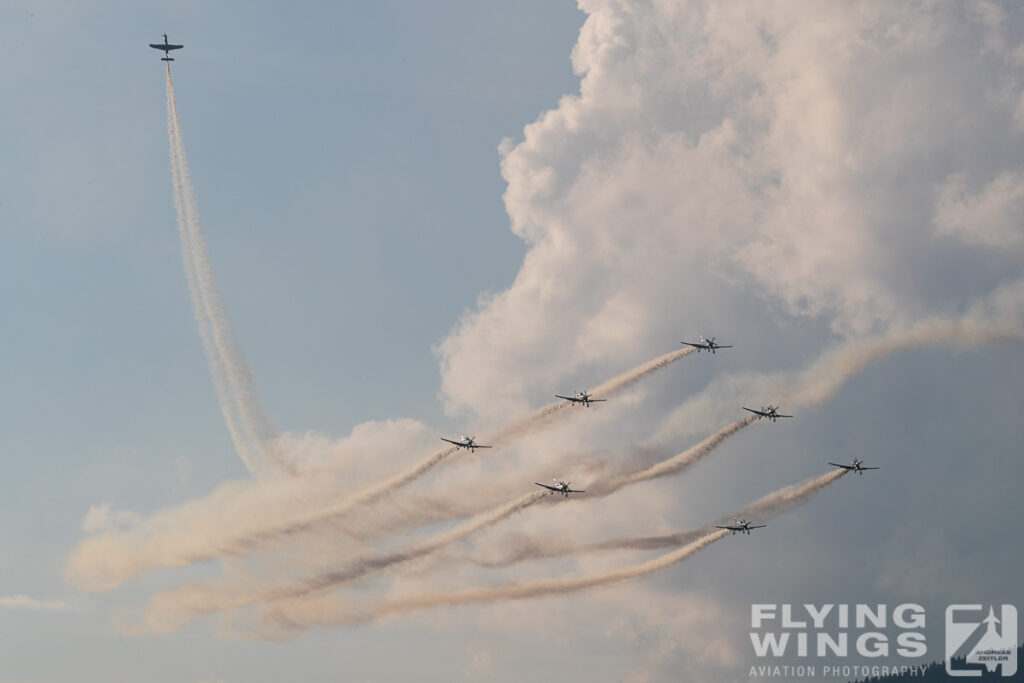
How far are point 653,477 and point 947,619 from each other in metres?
70.6

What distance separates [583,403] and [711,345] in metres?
18.2

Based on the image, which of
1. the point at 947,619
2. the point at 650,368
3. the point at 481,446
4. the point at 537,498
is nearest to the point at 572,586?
the point at 537,498

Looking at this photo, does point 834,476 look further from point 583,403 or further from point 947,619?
point 947,619

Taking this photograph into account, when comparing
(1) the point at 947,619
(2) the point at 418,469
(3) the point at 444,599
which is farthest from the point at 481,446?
(1) the point at 947,619

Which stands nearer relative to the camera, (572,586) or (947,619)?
(572,586)

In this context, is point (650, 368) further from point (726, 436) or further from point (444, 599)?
point (444, 599)

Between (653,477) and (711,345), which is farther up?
(711,345)

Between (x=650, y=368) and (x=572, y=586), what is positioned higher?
(x=650, y=368)

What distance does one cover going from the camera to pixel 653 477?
140750mm

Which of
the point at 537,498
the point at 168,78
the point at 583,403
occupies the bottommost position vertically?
the point at 537,498

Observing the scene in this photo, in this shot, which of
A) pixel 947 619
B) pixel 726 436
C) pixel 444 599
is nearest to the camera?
pixel 726 436

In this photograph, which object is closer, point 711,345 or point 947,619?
point 711,345

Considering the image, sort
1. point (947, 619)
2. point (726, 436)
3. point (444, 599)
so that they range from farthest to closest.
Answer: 1. point (947, 619)
2. point (444, 599)
3. point (726, 436)

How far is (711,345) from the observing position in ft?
461
